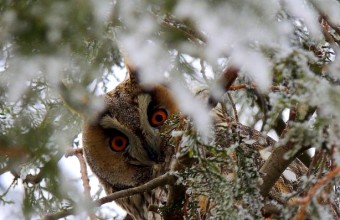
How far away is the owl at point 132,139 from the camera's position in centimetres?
352

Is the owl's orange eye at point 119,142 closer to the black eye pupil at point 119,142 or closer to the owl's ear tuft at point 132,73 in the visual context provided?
the black eye pupil at point 119,142

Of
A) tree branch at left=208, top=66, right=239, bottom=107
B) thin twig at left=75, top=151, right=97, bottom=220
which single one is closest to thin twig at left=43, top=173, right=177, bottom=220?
tree branch at left=208, top=66, right=239, bottom=107

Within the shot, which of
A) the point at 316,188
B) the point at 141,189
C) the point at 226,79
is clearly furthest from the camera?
the point at 141,189

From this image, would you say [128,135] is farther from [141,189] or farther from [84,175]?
[141,189]

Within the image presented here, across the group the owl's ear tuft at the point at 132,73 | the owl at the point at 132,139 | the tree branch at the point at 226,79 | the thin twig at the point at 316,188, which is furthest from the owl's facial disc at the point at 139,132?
the thin twig at the point at 316,188

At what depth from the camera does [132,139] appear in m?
3.62

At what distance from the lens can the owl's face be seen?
3562 millimetres

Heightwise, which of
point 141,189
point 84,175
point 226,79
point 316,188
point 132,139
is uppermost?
point 226,79

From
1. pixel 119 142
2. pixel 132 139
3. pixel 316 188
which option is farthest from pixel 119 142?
pixel 316 188

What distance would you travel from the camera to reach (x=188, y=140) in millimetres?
2039

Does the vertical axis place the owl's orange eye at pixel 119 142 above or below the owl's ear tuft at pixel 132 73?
below

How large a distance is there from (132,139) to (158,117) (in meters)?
0.19

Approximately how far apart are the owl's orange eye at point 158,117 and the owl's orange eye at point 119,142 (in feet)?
0.64

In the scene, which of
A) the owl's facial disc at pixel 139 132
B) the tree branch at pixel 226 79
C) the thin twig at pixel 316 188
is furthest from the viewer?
the owl's facial disc at pixel 139 132
